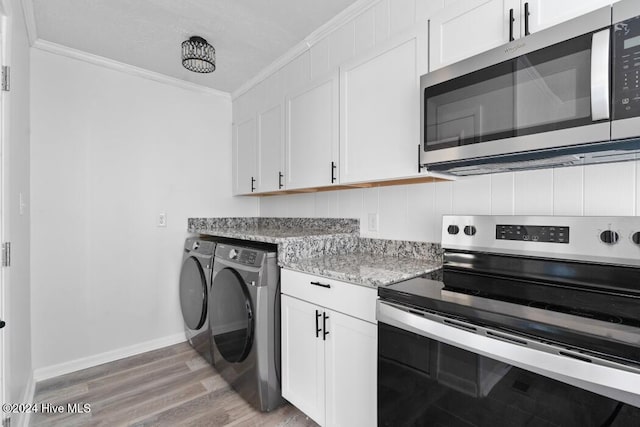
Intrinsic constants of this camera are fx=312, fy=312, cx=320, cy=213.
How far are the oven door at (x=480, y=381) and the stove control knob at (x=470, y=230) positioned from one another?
540 mm

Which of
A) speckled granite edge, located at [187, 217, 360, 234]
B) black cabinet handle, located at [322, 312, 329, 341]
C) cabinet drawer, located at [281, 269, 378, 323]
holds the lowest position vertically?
black cabinet handle, located at [322, 312, 329, 341]

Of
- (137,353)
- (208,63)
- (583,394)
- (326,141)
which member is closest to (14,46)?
(208,63)

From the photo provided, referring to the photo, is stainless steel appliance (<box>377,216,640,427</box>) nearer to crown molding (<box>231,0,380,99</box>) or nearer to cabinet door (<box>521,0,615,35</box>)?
cabinet door (<box>521,0,615,35</box>)

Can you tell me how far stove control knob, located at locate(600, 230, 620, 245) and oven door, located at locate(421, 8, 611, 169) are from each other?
1.25 feet

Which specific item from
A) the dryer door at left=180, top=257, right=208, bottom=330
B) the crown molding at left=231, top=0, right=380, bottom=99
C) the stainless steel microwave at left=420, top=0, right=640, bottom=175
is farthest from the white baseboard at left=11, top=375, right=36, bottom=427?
the crown molding at left=231, top=0, right=380, bottom=99

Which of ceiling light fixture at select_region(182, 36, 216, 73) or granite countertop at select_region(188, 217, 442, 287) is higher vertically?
ceiling light fixture at select_region(182, 36, 216, 73)

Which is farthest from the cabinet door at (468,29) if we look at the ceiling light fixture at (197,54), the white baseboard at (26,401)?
the white baseboard at (26,401)

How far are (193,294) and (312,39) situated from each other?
2085mm

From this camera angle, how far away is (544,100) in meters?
1.04

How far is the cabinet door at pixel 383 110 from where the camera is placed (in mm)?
1471

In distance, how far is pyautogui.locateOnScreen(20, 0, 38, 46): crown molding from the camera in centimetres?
176

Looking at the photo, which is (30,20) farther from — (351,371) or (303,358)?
(351,371)

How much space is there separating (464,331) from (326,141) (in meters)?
1.36

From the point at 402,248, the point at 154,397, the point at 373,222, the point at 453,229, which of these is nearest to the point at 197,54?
the point at 373,222
